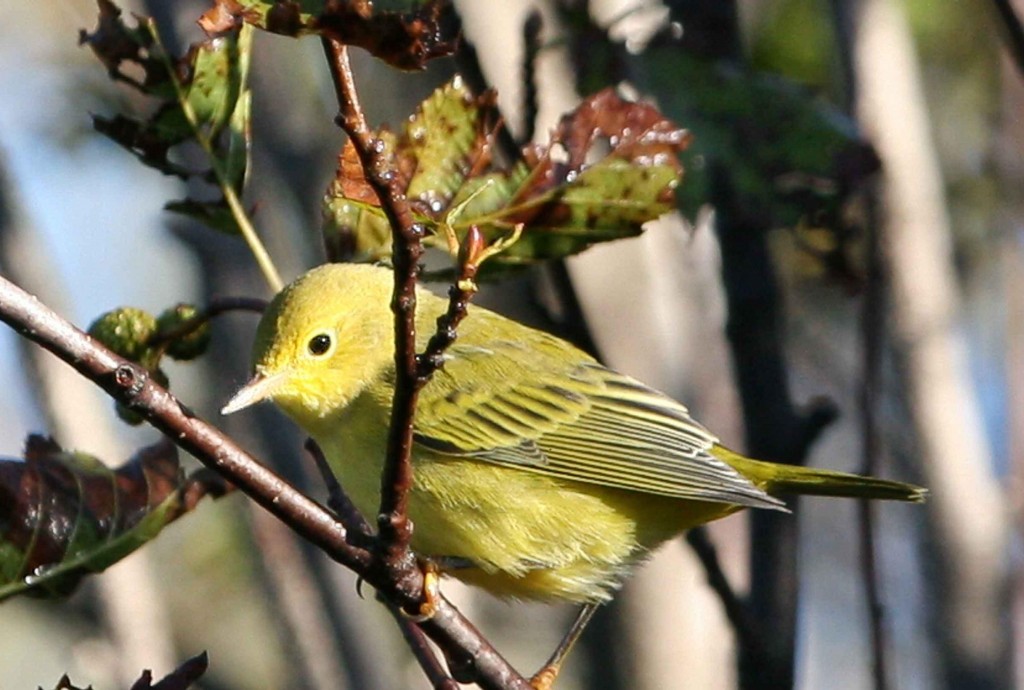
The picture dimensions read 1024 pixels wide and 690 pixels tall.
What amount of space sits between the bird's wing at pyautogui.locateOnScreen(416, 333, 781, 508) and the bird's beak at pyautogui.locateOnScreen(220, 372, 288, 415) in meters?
0.39

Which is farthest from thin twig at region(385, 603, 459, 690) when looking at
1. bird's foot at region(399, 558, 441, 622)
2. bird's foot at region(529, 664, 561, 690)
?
bird's foot at region(529, 664, 561, 690)

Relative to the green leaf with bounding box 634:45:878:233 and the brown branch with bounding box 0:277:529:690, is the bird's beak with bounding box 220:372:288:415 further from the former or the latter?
the green leaf with bounding box 634:45:878:233

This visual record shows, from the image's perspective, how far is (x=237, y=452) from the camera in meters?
2.21

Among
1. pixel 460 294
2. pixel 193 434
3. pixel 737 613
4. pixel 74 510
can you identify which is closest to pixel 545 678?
pixel 737 613

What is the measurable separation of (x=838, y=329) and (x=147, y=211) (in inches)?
147

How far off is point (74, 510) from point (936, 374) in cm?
247

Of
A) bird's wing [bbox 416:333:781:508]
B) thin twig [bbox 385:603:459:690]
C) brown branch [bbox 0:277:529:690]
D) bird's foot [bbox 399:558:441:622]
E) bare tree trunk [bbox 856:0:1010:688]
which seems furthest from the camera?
bare tree trunk [bbox 856:0:1010:688]

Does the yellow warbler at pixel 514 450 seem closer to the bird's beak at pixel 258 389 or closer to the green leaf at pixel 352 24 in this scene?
the bird's beak at pixel 258 389

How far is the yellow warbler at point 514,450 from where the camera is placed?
11.3 feet

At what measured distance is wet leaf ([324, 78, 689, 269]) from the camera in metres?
2.99

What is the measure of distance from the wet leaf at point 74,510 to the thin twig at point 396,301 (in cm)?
82

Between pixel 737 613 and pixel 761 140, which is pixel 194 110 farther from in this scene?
pixel 737 613

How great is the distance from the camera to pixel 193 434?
2.16 meters

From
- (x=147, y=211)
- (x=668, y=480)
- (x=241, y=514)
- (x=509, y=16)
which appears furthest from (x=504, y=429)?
(x=147, y=211)
